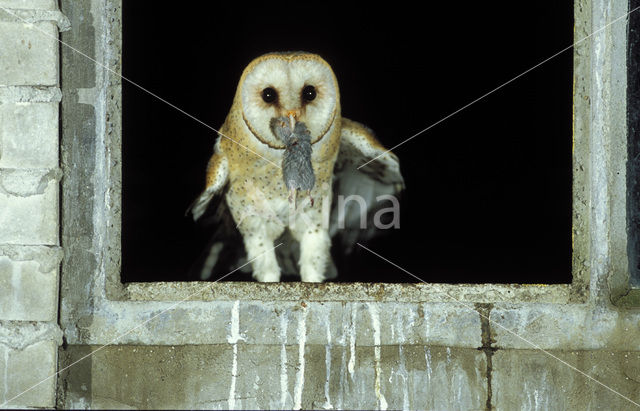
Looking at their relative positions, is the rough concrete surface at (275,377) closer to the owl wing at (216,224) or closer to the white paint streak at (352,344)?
the white paint streak at (352,344)

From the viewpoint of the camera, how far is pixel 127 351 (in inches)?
100

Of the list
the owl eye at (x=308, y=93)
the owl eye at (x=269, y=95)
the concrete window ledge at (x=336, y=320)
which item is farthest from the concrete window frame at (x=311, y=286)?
the owl eye at (x=308, y=93)

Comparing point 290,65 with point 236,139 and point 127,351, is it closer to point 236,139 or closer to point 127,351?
point 236,139

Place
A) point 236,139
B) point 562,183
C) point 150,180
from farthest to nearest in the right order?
point 562,183 < point 150,180 < point 236,139

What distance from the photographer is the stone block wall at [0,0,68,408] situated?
8.14 feet

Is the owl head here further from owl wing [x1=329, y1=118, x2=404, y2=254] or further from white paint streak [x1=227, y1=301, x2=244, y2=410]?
white paint streak [x1=227, y1=301, x2=244, y2=410]

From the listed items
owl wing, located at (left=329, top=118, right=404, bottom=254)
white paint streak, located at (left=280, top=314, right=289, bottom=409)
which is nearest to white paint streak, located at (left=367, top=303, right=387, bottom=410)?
white paint streak, located at (left=280, top=314, right=289, bottom=409)

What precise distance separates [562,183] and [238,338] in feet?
11.1

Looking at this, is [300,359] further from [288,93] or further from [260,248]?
[288,93]

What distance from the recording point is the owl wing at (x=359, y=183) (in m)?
3.76

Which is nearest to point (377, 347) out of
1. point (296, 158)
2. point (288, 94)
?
point (296, 158)

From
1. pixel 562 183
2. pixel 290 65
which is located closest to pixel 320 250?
pixel 290 65

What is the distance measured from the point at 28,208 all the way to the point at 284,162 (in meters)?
1.34

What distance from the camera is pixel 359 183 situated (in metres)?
4.02
